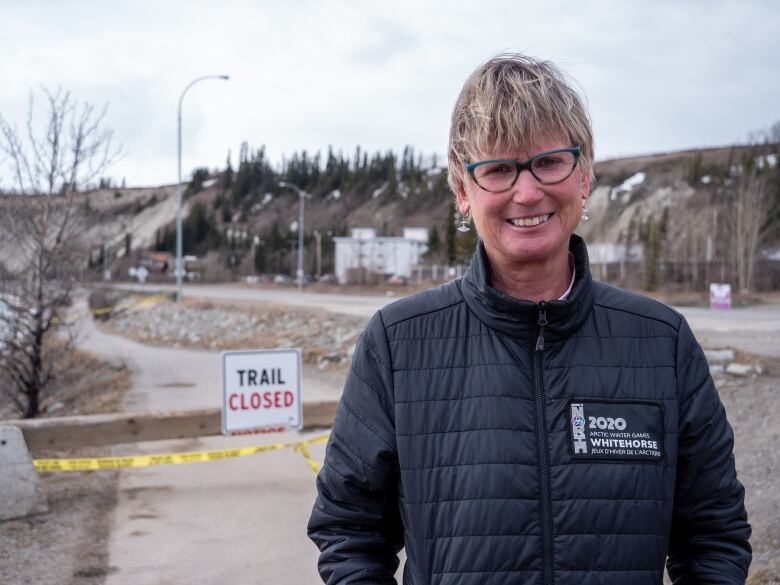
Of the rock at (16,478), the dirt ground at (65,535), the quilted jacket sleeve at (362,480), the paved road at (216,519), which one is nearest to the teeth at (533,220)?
the quilted jacket sleeve at (362,480)

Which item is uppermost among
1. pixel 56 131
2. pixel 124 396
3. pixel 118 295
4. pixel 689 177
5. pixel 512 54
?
pixel 689 177

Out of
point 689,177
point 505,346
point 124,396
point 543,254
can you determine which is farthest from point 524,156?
point 689,177

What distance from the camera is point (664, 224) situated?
2281 inches

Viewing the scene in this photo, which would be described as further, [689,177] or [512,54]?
[689,177]

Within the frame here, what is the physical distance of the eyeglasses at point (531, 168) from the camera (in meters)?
1.82

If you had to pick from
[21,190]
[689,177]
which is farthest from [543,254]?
[689,177]

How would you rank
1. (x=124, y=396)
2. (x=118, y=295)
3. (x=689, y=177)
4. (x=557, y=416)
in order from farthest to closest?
(x=689, y=177), (x=118, y=295), (x=124, y=396), (x=557, y=416)

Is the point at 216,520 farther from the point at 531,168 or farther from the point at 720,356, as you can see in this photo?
the point at 720,356

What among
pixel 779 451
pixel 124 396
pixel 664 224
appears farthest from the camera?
pixel 664 224

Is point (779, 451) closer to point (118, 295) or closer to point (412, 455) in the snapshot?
point (412, 455)

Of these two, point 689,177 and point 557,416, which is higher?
point 689,177

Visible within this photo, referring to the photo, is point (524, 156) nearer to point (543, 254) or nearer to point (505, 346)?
point (543, 254)

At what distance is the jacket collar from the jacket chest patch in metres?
0.18

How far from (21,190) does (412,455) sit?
10319 mm
